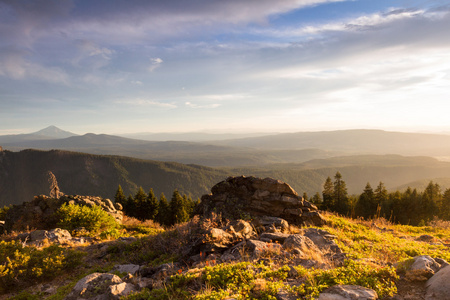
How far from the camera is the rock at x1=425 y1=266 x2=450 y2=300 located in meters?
4.89

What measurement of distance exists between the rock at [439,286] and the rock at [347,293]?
1.38 metres

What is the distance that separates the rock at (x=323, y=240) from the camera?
340 inches

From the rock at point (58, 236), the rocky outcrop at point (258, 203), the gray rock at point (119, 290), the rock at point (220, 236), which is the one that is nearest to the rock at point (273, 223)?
the rocky outcrop at point (258, 203)

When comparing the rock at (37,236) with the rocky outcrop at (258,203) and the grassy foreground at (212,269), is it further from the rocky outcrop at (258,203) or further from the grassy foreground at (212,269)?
the rocky outcrop at (258,203)

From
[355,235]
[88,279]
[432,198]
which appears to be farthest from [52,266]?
[432,198]

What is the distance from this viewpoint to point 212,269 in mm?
5961

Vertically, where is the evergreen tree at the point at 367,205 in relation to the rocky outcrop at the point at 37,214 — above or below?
below

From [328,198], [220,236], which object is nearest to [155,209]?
[328,198]

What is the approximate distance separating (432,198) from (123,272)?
60283mm

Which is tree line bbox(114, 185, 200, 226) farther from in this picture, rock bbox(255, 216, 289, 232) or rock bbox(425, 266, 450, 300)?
rock bbox(425, 266, 450, 300)

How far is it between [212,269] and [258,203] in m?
9.77

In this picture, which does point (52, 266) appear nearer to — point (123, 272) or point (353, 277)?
point (123, 272)

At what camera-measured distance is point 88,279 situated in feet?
21.8

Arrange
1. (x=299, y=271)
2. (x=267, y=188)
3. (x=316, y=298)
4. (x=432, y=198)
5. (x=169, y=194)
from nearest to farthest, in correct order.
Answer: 1. (x=316, y=298)
2. (x=299, y=271)
3. (x=267, y=188)
4. (x=432, y=198)
5. (x=169, y=194)
